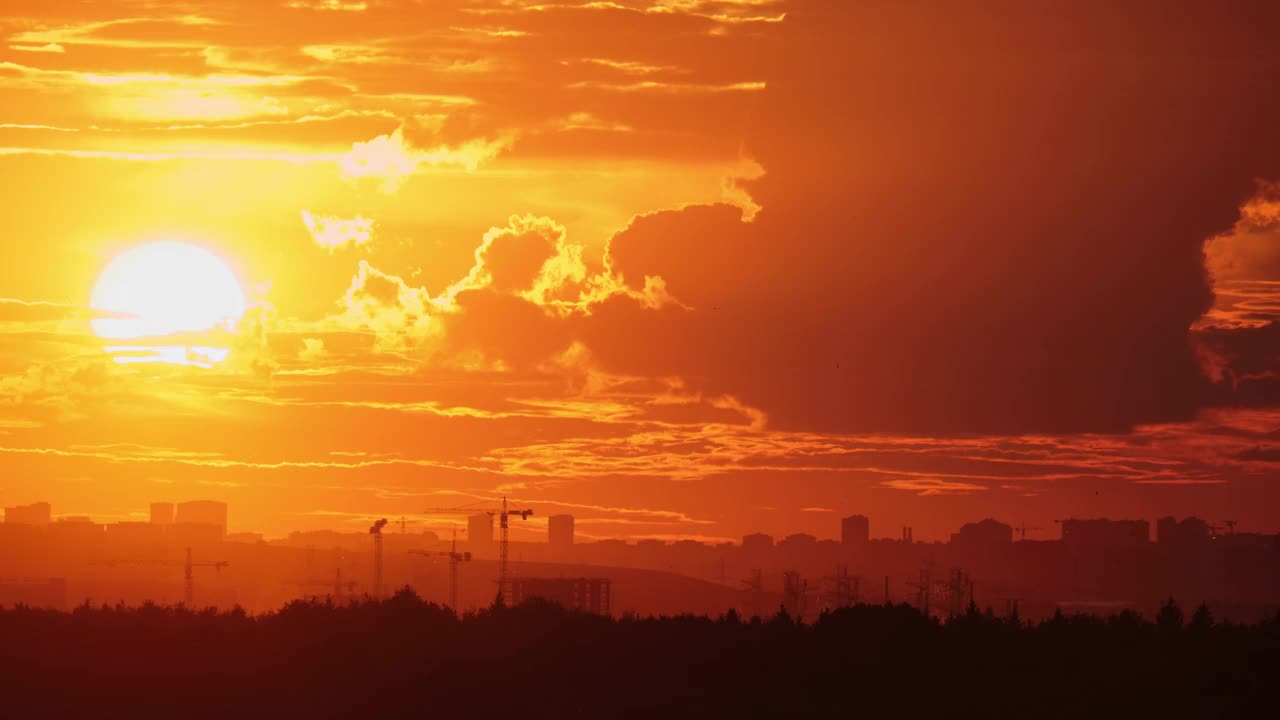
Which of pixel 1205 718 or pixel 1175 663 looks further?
pixel 1175 663

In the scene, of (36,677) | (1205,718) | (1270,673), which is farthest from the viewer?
(36,677)

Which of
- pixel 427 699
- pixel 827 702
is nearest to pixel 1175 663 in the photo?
pixel 827 702

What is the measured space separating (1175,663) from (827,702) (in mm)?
33820

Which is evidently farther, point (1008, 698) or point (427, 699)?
point (427, 699)

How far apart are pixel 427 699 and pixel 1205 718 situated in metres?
69.5

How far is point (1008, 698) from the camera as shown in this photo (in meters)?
180

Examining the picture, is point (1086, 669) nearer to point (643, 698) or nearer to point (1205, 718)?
point (1205, 718)

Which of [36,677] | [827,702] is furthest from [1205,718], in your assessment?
[36,677]

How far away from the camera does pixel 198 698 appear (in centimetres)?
19362

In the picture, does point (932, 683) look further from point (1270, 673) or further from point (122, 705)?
point (122, 705)

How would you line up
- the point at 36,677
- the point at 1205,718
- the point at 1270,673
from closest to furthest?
1. the point at 1205,718
2. the point at 1270,673
3. the point at 36,677

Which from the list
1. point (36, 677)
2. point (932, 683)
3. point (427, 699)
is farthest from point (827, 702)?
point (36, 677)

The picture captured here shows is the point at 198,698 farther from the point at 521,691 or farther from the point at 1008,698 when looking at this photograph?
the point at 1008,698

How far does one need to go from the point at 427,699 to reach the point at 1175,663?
69.4 metres
